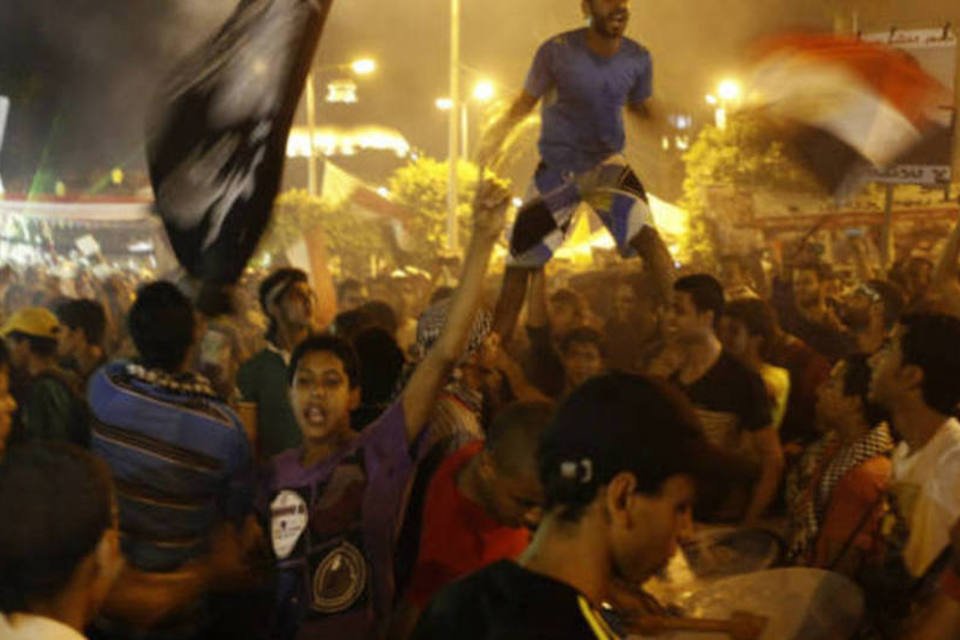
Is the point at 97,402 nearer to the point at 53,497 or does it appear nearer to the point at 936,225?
the point at 53,497

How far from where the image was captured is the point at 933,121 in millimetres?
8938

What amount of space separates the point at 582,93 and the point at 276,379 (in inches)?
77.2

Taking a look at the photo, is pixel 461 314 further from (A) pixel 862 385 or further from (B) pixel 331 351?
(A) pixel 862 385

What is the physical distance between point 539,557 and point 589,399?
0.30 meters

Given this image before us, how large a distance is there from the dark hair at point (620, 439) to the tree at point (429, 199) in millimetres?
21239

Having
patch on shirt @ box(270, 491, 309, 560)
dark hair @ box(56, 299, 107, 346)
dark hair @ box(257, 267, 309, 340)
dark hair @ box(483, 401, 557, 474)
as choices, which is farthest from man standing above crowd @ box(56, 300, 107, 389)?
dark hair @ box(483, 401, 557, 474)

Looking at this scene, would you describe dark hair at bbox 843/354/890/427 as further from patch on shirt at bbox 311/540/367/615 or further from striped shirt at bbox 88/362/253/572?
striped shirt at bbox 88/362/253/572

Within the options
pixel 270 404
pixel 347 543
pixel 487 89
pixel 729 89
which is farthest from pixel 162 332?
pixel 487 89

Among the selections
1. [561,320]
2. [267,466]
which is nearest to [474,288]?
[267,466]

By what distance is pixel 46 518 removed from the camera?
288 centimetres

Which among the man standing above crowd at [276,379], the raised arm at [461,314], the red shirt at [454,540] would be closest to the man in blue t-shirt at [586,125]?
the man standing above crowd at [276,379]

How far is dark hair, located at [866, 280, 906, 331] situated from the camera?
7.16 m

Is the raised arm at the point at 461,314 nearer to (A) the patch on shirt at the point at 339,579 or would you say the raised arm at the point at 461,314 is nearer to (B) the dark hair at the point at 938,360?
(A) the patch on shirt at the point at 339,579

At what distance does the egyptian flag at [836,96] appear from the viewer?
8031 mm
